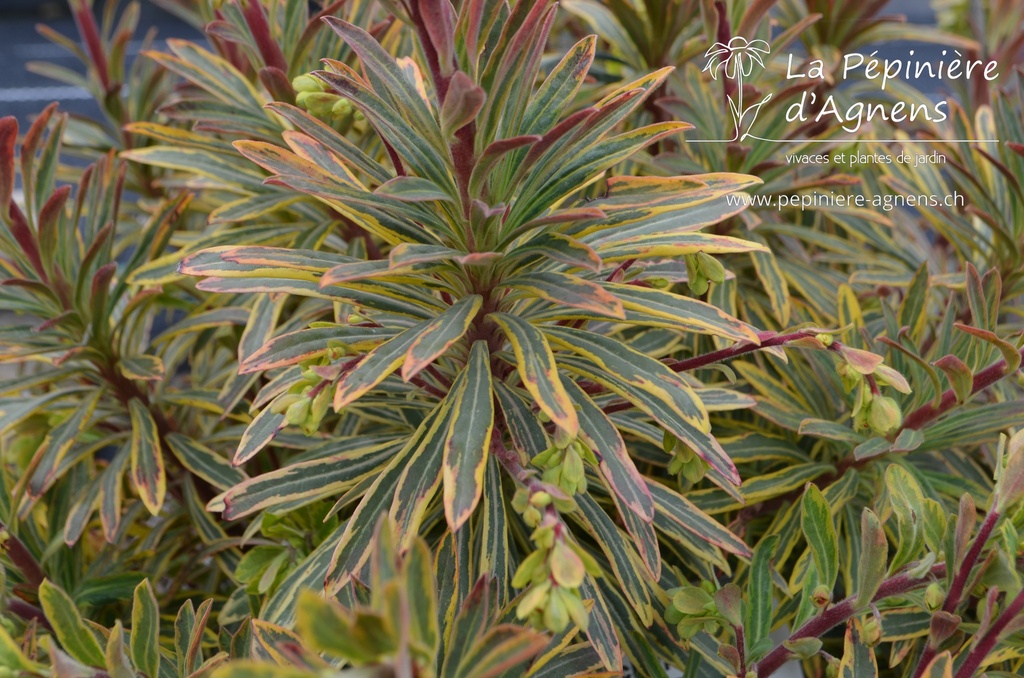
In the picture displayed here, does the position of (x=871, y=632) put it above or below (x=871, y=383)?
below

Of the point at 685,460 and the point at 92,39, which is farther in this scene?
the point at 92,39

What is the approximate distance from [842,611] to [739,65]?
2.93 ft

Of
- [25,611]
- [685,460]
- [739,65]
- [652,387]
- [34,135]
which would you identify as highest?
[739,65]

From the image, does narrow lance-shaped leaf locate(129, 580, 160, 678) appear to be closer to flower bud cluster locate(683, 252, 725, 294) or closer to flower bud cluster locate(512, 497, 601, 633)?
flower bud cluster locate(512, 497, 601, 633)

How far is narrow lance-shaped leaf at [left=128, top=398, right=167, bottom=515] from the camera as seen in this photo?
1.15 m

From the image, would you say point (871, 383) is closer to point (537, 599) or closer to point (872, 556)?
point (872, 556)

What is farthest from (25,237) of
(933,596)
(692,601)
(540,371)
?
(933,596)

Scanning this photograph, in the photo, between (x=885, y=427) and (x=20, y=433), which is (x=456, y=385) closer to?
(x=885, y=427)

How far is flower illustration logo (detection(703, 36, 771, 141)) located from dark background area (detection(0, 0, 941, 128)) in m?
2.25

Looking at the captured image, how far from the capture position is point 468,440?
2.65 ft

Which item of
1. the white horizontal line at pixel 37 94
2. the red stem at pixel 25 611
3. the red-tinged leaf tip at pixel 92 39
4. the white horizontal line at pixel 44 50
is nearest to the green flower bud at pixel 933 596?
the red stem at pixel 25 611

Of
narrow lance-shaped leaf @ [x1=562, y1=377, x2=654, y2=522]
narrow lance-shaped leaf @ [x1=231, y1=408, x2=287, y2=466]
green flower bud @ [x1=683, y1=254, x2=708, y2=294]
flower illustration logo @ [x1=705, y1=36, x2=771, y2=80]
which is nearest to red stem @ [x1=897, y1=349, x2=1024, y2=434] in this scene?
green flower bud @ [x1=683, y1=254, x2=708, y2=294]

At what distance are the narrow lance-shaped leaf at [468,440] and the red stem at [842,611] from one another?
0.42m

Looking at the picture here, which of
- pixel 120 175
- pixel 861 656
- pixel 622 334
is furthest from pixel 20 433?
pixel 861 656
